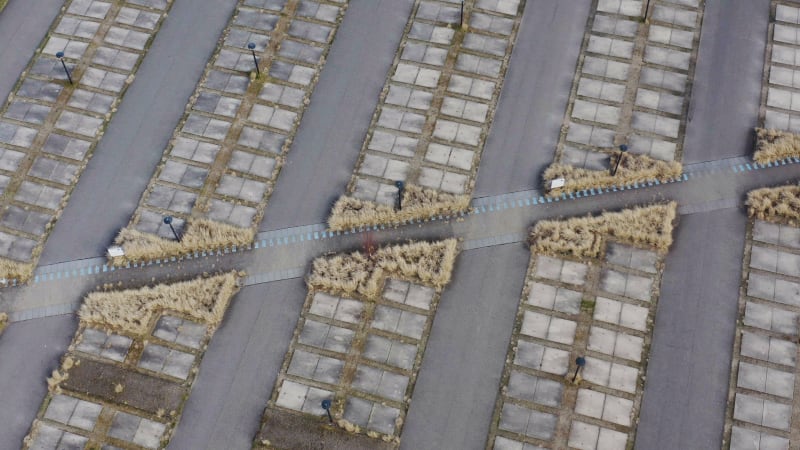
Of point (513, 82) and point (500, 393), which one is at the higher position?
point (513, 82)

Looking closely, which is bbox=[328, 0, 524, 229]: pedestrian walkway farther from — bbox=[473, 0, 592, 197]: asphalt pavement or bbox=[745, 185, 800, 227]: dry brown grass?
bbox=[745, 185, 800, 227]: dry brown grass

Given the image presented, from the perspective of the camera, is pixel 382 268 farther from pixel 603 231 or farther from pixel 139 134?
pixel 139 134

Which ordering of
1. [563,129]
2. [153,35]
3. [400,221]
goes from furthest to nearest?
[153,35], [563,129], [400,221]

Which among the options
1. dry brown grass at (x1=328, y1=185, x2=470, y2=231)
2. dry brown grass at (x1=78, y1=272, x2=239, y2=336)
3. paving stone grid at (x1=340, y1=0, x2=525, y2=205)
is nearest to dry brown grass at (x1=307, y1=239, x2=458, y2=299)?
dry brown grass at (x1=328, y1=185, x2=470, y2=231)

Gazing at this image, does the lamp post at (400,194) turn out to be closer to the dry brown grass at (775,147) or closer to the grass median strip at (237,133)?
the grass median strip at (237,133)

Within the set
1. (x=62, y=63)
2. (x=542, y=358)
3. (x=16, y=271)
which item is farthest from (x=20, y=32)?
(x=542, y=358)

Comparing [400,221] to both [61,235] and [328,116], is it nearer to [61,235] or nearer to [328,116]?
[328,116]

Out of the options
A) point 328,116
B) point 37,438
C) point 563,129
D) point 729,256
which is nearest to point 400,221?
point 328,116
